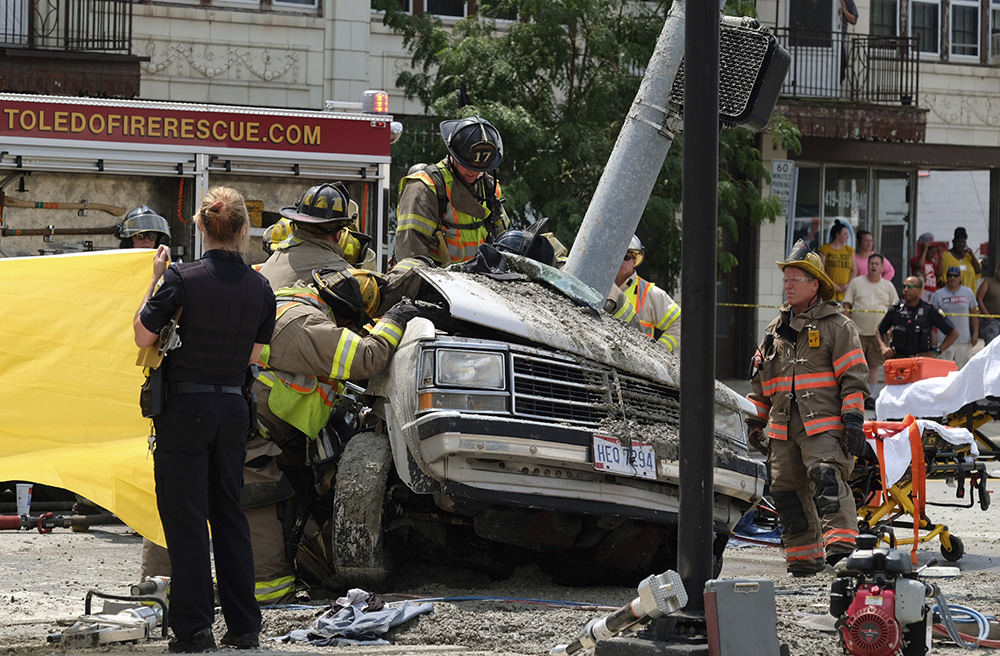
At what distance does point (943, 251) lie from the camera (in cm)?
2341

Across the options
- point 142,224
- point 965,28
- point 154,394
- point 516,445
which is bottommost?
point 516,445

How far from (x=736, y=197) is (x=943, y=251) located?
6526 mm

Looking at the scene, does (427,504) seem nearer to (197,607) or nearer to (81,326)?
(197,607)

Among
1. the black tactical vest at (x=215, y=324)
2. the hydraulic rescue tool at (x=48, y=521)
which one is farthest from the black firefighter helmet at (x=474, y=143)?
the hydraulic rescue tool at (x=48, y=521)

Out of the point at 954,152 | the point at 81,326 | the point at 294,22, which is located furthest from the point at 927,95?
the point at 81,326

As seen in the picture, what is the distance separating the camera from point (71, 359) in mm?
8289

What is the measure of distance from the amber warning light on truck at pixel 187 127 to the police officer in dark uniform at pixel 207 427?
5762mm

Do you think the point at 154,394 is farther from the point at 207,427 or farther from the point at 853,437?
the point at 853,437

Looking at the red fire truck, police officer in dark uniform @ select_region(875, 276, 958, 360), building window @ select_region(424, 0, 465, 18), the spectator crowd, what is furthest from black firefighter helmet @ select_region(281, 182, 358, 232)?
building window @ select_region(424, 0, 465, 18)

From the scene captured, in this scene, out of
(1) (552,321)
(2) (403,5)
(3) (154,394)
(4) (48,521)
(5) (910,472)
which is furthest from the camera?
(2) (403,5)

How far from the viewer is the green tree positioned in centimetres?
1662

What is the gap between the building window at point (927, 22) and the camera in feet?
85.1

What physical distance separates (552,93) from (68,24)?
5.99m

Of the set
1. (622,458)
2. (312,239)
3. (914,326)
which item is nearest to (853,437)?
(622,458)
